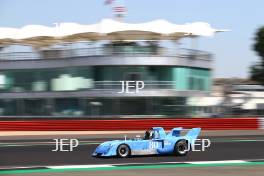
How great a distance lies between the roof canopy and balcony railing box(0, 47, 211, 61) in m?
1.29

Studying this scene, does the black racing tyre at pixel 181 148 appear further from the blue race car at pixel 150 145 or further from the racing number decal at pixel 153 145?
the racing number decal at pixel 153 145

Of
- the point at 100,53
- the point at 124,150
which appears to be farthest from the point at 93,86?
the point at 124,150

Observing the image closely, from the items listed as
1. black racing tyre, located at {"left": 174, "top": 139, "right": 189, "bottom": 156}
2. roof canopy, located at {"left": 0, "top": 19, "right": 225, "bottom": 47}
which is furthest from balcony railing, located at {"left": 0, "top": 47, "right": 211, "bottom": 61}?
black racing tyre, located at {"left": 174, "top": 139, "right": 189, "bottom": 156}

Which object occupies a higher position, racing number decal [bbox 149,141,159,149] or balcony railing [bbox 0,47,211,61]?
balcony railing [bbox 0,47,211,61]

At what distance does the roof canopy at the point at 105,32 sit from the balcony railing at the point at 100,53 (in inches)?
50.6

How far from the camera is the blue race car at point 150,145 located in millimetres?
14227

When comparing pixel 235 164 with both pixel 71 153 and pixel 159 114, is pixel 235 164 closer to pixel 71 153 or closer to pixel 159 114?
pixel 71 153

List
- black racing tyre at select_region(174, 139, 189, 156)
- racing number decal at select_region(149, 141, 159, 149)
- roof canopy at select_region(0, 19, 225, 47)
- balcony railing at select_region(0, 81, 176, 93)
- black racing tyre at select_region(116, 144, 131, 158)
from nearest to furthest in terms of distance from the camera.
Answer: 1. black racing tyre at select_region(116, 144, 131, 158)
2. racing number decal at select_region(149, 141, 159, 149)
3. black racing tyre at select_region(174, 139, 189, 156)
4. balcony railing at select_region(0, 81, 176, 93)
5. roof canopy at select_region(0, 19, 225, 47)

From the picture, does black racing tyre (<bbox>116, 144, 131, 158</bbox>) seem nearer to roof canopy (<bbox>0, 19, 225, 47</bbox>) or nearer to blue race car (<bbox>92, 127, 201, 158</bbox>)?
blue race car (<bbox>92, 127, 201, 158</bbox>)

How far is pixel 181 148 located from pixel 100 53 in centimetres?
2538

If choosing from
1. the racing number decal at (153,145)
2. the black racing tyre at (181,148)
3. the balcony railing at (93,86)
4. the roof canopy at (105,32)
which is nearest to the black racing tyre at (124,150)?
the racing number decal at (153,145)

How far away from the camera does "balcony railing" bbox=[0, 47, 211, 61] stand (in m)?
39.5

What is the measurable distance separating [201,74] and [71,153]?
26.8 m

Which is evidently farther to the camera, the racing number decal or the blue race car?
the racing number decal
